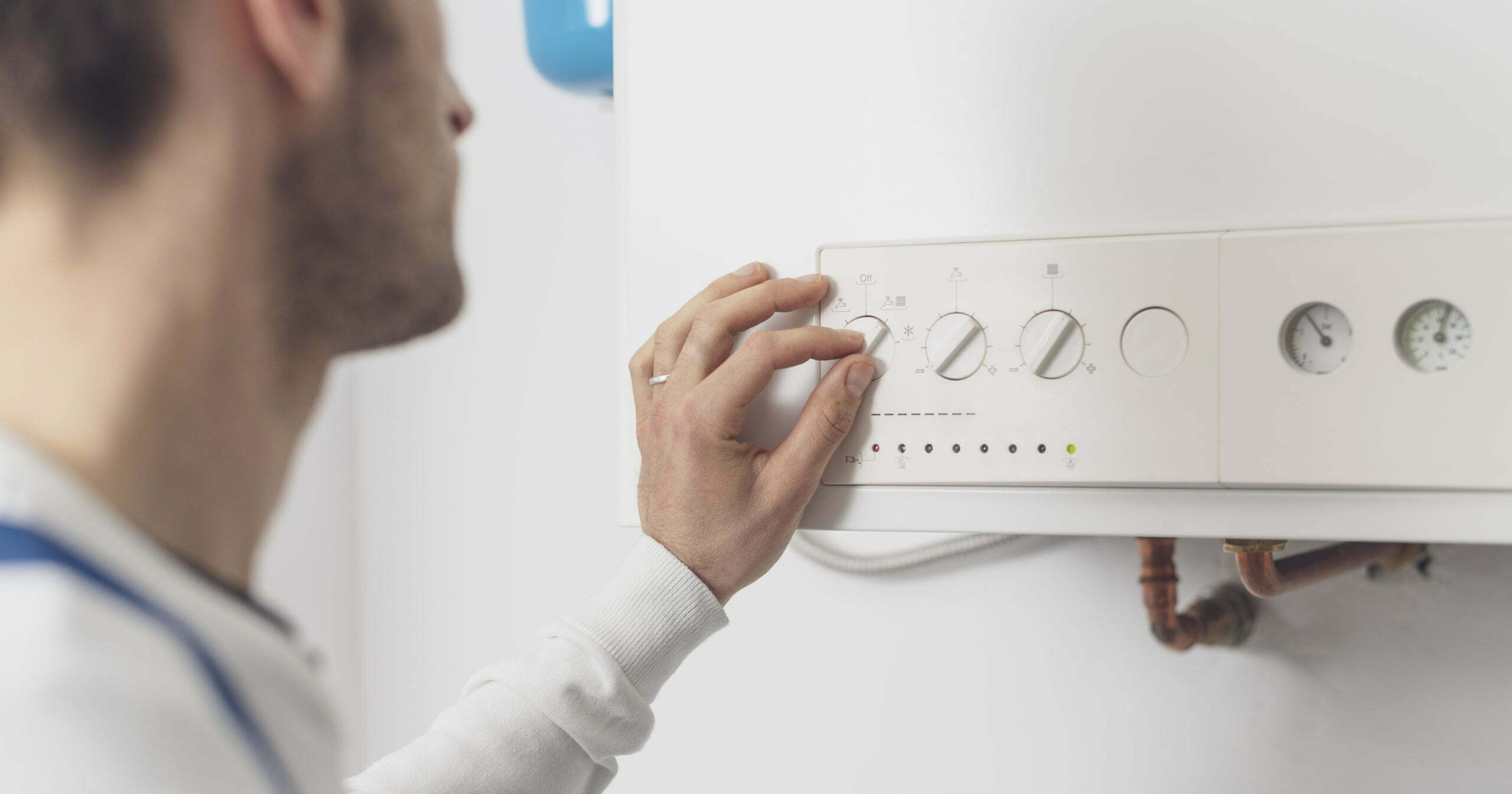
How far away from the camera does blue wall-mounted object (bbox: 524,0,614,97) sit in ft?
3.32

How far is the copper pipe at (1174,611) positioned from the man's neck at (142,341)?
2.19 feet

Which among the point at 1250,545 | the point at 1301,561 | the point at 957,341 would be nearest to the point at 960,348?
the point at 957,341

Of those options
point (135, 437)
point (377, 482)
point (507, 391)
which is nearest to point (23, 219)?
point (135, 437)

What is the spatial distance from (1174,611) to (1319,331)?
Answer: 0.34 meters

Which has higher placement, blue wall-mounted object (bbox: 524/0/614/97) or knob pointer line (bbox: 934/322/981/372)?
blue wall-mounted object (bbox: 524/0/614/97)

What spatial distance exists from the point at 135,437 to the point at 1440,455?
58cm

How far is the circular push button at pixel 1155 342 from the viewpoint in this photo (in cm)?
65

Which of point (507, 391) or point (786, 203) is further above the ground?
point (786, 203)

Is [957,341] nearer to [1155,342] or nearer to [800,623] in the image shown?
[1155,342]

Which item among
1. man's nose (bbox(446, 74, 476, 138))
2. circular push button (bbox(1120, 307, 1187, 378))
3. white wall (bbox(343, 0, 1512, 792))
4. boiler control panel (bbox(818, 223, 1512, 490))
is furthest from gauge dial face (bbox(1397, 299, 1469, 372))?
man's nose (bbox(446, 74, 476, 138))

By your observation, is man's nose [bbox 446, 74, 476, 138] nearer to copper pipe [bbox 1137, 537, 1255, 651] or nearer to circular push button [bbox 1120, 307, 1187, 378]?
circular push button [bbox 1120, 307, 1187, 378]

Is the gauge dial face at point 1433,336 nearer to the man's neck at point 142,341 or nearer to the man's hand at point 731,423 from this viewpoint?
the man's hand at point 731,423

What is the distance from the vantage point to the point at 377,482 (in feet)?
4.34

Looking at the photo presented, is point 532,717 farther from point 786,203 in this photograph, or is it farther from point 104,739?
point 104,739
